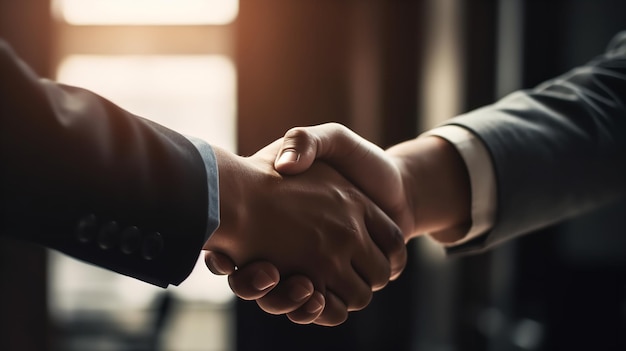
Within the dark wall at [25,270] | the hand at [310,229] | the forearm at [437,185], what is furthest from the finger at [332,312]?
the dark wall at [25,270]

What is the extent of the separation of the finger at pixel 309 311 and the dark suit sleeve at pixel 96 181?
198 mm

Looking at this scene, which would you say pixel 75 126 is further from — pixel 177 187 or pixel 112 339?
pixel 112 339

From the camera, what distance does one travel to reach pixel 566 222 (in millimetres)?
1956

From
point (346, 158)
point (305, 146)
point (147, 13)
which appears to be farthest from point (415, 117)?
point (147, 13)

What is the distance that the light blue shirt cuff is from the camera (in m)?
0.82

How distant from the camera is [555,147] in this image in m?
1.15

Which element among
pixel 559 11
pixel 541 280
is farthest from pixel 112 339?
pixel 559 11

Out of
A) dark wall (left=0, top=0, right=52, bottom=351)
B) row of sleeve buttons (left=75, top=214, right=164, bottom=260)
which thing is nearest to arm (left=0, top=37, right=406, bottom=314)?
row of sleeve buttons (left=75, top=214, right=164, bottom=260)

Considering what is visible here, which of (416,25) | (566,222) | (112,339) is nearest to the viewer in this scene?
(566,222)

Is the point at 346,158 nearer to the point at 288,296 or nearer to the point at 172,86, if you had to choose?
the point at 288,296

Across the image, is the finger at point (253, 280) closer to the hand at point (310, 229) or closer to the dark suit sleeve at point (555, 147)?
the hand at point (310, 229)

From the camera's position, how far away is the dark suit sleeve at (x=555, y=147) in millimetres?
1106

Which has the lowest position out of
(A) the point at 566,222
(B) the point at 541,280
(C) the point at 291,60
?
(B) the point at 541,280

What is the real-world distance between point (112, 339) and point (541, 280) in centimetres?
254
